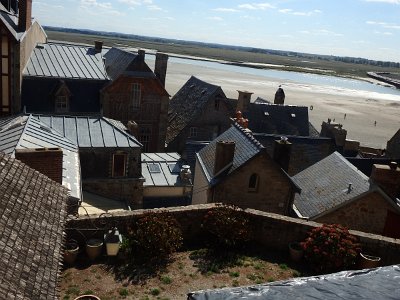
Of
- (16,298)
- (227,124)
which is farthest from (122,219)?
(227,124)

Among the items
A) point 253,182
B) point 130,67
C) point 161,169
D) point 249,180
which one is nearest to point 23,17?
point 130,67

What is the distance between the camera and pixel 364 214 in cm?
2039

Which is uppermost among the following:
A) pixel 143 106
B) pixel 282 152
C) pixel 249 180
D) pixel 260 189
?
pixel 282 152

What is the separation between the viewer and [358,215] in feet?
66.8

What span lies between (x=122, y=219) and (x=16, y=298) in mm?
6904

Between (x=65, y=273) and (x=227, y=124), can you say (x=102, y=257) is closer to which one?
(x=65, y=273)

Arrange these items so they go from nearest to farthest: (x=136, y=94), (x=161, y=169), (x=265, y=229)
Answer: (x=265, y=229), (x=161, y=169), (x=136, y=94)

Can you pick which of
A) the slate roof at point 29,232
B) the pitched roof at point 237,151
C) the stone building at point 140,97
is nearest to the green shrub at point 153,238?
the slate roof at point 29,232

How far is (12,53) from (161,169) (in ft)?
38.1

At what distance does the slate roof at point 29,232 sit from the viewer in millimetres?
8281

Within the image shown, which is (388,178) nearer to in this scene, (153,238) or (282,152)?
(282,152)

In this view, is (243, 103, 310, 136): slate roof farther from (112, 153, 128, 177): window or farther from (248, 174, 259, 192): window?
(248, 174, 259, 192): window

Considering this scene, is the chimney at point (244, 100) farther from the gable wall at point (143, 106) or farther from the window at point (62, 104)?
the window at point (62, 104)

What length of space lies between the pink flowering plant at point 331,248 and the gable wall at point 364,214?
19.3 ft
